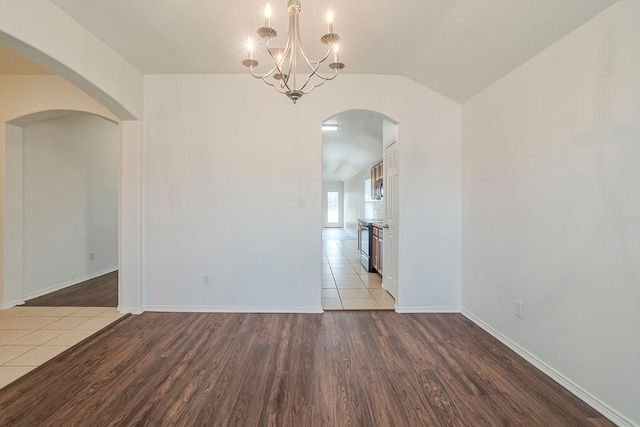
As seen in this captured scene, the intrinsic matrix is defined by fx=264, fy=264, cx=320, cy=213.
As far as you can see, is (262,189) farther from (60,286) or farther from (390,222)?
(60,286)

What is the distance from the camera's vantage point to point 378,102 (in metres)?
3.02

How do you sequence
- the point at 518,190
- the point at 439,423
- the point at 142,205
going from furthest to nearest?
the point at 142,205 < the point at 518,190 < the point at 439,423

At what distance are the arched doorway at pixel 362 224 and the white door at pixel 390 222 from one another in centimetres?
2

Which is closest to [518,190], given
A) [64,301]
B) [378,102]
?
[378,102]

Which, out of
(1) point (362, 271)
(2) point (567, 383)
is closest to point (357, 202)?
(1) point (362, 271)

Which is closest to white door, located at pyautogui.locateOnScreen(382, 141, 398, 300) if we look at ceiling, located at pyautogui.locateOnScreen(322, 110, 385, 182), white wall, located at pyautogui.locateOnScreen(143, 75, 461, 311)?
white wall, located at pyautogui.locateOnScreen(143, 75, 461, 311)

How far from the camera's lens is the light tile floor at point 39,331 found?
6.67 feet

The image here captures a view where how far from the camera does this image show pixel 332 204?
14.5m

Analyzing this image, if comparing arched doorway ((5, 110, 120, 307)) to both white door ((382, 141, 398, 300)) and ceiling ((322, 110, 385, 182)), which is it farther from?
ceiling ((322, 110, 385, 182))

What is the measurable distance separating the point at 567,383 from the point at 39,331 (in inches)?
173

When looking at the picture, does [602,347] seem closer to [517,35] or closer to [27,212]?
[517,35]

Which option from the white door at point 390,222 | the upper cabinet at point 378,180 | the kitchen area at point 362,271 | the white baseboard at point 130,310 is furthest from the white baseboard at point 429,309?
the upper cabinet at point 378,180

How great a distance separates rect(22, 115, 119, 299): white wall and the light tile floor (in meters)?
0.78

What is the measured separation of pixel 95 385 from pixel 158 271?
138cm
